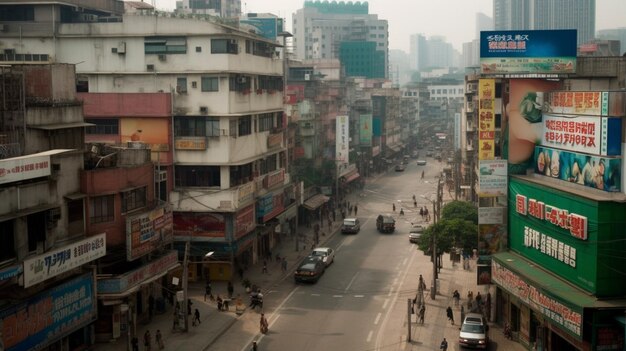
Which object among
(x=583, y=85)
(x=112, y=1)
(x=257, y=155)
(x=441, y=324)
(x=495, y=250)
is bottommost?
(x=441, y=324)

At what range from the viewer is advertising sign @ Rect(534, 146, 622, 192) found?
3243cm

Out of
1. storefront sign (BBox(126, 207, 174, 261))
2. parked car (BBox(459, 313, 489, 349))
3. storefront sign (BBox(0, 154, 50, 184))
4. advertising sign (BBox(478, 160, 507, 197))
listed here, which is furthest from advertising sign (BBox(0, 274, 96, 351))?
advertising sign (BBox(478, 160, 507, 197))

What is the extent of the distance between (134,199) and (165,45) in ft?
50.8

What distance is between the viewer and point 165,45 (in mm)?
52875

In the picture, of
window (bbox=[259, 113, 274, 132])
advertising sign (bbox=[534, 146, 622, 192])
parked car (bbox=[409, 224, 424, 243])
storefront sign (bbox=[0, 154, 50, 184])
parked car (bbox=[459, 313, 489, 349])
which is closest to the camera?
storefront sign (bbox=[0, 154, 50, 184])

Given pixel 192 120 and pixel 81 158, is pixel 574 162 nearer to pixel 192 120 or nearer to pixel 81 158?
pixel 81 158

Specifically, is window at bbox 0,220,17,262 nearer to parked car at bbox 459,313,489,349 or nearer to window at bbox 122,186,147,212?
window at bbox 122,186,147,212

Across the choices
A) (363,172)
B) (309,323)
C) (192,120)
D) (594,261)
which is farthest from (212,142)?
(363,172)

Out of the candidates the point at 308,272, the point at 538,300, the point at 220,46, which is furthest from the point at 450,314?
the point at 220,46

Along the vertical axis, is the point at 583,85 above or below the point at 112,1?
below

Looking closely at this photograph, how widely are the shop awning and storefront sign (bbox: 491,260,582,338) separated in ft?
112

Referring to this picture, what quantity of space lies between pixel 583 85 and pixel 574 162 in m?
13.5

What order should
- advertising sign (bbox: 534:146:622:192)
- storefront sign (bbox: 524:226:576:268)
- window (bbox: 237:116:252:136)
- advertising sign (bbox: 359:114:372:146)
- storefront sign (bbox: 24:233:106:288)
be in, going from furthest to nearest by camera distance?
advertising sign (bbox: 359:114:372:146)
window (bbox: 237:116:252:136)
storefront sign (bbox: 524:226:576:268)
advertising sign (bbox: 534:146:622:192)
storefront sign (bbox: 24:233:106:288)

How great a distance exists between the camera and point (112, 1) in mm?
64312
